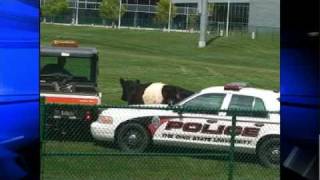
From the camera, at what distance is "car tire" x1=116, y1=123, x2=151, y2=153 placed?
41.0ft

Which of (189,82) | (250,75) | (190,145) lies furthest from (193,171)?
(250,75)

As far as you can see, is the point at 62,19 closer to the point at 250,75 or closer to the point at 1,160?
the point at 250,75

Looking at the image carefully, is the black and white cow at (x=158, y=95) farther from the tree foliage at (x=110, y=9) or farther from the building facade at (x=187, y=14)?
the tree foliage at (x=110, y=9)

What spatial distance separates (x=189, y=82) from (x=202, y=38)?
3100 cm

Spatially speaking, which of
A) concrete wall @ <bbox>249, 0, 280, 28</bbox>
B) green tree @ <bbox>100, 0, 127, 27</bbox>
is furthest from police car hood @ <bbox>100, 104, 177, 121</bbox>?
green tree @ <bbox>100, 0, 127, 27</bbox>

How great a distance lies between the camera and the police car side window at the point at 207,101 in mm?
13837

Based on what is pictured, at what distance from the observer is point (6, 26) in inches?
88.2

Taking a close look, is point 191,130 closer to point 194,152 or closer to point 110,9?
point 194,152

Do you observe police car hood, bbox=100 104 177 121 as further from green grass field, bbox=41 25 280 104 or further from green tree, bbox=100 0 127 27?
green tree, bbox=100 0 127 27

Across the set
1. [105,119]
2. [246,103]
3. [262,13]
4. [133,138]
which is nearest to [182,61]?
[246,103]

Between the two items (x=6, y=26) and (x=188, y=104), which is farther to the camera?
(x=188, y=104)

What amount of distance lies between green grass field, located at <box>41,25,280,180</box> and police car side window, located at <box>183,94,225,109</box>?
6.05ft

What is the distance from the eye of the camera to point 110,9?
326 ft

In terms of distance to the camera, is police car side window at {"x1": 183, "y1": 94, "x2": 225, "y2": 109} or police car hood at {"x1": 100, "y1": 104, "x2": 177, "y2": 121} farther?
police car side window at {"x1": 183, "y1": 94, "x2": 225, "y2": 109}
